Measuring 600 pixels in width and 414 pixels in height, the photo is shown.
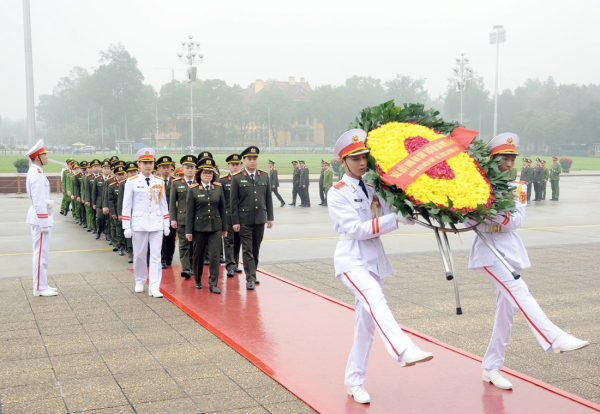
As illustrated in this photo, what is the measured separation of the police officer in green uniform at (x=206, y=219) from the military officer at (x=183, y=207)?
2.41 ft

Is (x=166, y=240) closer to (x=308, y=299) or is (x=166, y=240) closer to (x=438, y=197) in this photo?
(x=308, y=299)

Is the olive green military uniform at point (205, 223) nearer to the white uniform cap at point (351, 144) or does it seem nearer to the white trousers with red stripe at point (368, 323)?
the white trousers with red stripe at point (368, 323)

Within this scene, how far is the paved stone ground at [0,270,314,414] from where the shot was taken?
433 centimetres

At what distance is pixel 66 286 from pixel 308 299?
11.4 feet

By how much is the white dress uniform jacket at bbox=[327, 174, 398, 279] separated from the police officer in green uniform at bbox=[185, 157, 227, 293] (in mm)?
3980

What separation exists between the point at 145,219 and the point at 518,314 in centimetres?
478

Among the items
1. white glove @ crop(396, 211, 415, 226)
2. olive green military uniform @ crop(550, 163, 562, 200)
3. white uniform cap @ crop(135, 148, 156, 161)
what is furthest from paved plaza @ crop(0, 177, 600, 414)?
olive green military uniform @ crop(550, 163, 562, 200)

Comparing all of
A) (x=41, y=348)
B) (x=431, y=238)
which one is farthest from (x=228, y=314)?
(x=431, y=238)

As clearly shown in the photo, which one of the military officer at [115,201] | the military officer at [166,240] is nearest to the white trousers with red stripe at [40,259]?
the military officer at [166,240]

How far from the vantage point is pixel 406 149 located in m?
4.23

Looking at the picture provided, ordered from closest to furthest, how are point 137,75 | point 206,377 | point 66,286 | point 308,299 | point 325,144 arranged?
point 206,377, point 308,299, point 66,286, point 137,75, point 325,144

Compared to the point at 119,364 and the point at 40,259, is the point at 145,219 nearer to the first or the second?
the point at 40,259

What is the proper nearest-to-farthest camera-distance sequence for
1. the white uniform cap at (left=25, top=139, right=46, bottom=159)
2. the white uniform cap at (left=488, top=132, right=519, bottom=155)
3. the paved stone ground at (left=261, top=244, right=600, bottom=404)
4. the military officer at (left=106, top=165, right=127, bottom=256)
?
the white uniform cap at (left=488, top=132, right=519, bottom=155)
the paved stone ground at (left=261, top=244, right=600, bottom=404)
the white uniform cap at (left=25, top=139, right=46, bottom=159)
the military officer at (left=106, top=165, right=127, bottom=256)

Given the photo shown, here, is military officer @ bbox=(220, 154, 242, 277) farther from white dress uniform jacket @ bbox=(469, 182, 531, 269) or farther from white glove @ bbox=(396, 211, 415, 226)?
white glove @ bbox=(396, 211, 415, 226)
